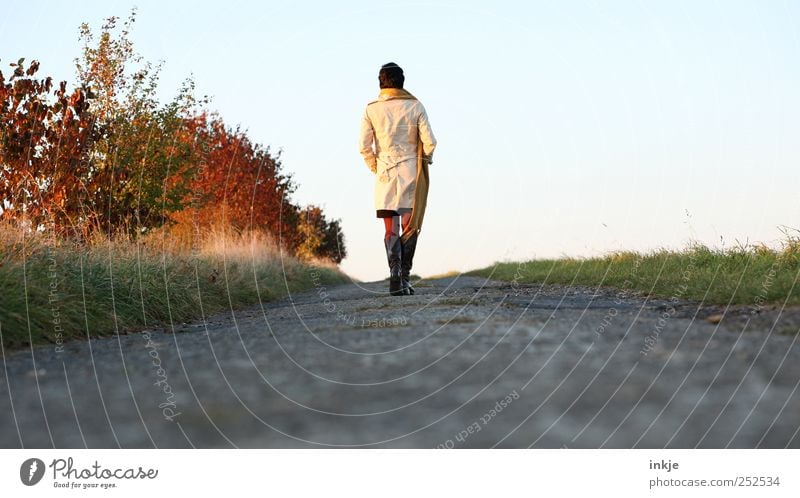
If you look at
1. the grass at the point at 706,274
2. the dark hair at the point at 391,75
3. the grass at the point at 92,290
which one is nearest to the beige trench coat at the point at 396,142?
the dark hair at the point at 391,75

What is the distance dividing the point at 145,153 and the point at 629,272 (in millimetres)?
8718

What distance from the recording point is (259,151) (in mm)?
26141

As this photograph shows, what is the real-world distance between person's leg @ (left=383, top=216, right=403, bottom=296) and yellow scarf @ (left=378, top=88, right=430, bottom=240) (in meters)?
0.16

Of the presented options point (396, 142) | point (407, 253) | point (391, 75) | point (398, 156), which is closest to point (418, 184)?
point (398, 156)

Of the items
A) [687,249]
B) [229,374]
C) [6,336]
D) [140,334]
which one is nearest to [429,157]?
[687,249]

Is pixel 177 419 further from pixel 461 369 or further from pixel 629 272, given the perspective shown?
pixel 629 272

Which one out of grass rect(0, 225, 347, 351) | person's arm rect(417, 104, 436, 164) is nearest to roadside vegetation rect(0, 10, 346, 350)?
grass rect(0, 225, 347, 351)

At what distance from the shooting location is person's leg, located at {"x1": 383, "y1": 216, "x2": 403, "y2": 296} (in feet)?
30.8

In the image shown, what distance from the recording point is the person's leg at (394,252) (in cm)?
938

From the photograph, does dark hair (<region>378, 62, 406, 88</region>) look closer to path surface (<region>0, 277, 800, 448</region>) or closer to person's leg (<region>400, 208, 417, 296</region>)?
person's leg (<region>400, 208, 417, 296</region>)

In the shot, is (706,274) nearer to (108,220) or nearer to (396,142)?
(396,142)

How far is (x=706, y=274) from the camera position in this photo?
27.2 feet

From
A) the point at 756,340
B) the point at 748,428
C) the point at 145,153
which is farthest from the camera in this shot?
the point at 145,153

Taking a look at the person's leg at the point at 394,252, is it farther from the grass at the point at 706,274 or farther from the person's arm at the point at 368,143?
the grass at the point at 706,274
